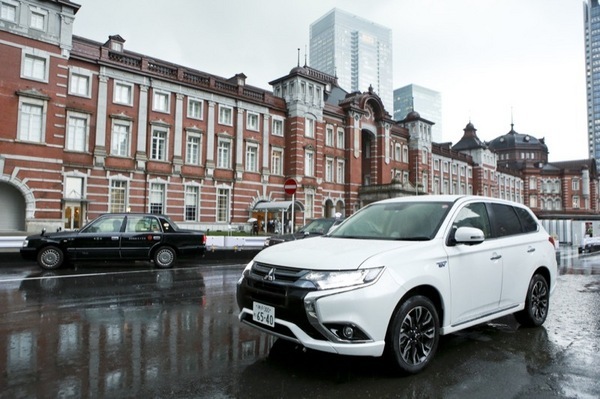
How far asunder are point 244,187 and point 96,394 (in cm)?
3003

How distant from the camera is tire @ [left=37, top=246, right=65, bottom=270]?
37.7 ft

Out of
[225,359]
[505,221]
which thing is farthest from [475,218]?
[225,359]

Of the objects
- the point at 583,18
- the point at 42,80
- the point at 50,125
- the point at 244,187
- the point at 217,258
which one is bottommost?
the point at 217,258

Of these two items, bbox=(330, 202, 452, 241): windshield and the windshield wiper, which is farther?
bbox=(330, 202, 452, 241): windshield

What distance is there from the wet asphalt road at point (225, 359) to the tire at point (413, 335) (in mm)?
140

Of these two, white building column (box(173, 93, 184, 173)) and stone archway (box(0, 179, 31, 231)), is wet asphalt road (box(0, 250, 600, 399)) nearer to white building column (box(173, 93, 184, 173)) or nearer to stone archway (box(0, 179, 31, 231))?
stone archway (box(0, 179, 31, 231))

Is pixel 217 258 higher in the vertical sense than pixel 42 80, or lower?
lower

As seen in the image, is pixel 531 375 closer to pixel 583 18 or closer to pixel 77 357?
pixel 77 357

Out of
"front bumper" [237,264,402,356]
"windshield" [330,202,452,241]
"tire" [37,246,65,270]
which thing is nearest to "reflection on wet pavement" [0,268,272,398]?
"front bumper" [237,264,402,356]

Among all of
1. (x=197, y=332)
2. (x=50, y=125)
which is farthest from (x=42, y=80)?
(x=197, y=332)

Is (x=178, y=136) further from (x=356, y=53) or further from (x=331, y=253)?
(x=356, y=53)

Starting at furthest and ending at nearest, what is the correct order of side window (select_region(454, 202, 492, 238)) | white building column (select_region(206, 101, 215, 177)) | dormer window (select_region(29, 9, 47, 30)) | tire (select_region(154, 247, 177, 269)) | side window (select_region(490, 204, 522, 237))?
1. white building column (select_region(206, 101, 215, 177))
2. dormer window (select_region(29, 9, 47, 30))
3. tire (select_region(154, 247, 177, 269))
4. side window (select_region(490, 204, 522, 237))
5. side window (select_region(454, 202, 492, 238))

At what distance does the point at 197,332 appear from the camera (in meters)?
5.25

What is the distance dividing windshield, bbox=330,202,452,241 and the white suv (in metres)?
0.01
